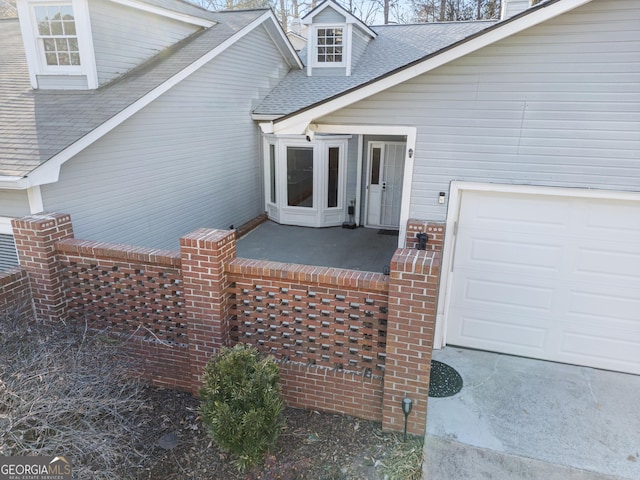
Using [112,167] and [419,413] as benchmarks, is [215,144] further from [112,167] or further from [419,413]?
[419,413]

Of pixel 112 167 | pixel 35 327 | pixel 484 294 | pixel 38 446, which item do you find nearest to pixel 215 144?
pixel 112 167

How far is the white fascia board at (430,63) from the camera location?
163 inches

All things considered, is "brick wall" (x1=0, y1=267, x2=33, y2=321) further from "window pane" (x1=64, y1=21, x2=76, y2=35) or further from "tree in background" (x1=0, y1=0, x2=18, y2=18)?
"tree in background" (x1=0, y1=0, x2=18, y2=18)

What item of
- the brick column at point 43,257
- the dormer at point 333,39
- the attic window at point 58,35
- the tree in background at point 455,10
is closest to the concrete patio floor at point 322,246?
the brick column at point 43,257

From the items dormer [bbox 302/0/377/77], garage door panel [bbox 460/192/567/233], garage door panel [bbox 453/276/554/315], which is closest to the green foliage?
garage door panel [bbox 453/276/554/315]

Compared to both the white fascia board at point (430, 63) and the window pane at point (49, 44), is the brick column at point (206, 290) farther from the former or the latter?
the window pane at point (49, 44)

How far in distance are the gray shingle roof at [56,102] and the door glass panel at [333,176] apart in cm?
366

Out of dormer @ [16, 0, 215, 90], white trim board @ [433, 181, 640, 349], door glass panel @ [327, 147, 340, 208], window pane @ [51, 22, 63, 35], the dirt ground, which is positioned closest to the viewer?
the dirt ground

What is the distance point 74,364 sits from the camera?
3.58m

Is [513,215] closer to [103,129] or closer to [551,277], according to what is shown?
[551,277]

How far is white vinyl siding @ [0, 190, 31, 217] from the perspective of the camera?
5621 millimetres

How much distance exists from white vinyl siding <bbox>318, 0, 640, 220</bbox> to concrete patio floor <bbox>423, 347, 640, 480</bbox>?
2134 millimetres

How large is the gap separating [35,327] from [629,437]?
19.6 feet

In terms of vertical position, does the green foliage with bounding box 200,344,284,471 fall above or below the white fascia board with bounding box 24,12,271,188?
below
